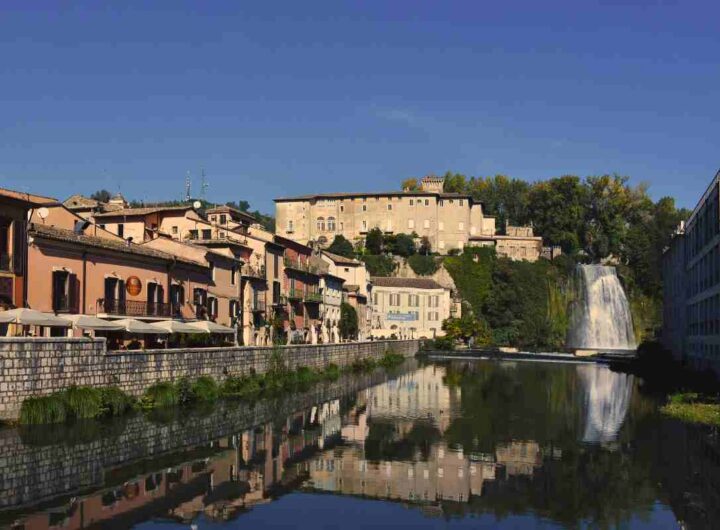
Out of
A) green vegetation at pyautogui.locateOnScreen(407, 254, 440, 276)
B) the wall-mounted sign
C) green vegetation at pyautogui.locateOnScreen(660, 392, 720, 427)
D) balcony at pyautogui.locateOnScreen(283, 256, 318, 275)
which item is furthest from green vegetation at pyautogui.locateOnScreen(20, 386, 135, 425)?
green vegetation at pyautogui.locateOnScreen(407, 254, 440, 276)

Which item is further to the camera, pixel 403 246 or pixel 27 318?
pixel 403 246

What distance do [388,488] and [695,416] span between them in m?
15.6

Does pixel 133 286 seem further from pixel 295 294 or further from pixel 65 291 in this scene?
pixel 295 294

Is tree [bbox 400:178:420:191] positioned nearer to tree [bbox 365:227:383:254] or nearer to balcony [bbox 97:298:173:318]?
tree [bbox 365:227:383:254]

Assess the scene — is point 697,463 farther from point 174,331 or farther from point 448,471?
point 174,331

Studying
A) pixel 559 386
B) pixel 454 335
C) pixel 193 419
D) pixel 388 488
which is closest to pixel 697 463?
pixel 388 488

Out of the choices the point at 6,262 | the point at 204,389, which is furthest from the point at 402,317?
the point at 6,262

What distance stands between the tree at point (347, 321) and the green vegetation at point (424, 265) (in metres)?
27.8

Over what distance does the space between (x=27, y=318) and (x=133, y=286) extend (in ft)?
34.3

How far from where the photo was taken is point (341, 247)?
361ft

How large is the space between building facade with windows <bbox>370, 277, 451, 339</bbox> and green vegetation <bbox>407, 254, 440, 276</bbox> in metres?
7.91

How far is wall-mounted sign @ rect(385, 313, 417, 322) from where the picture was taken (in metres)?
96.9

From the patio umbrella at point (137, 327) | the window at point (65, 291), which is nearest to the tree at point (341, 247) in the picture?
the patio umbrella at point (137, 327)

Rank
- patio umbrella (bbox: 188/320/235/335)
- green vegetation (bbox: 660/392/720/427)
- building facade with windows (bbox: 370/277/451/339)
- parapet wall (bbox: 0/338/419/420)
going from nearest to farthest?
parapet wall (bbox: 0/338/419/420) < green vegetation (bbox: 660/392/720/427) < patio umbrella (bbox: 188/320/235/335) < building facade with windows (bbox: 370/277/451/339)
